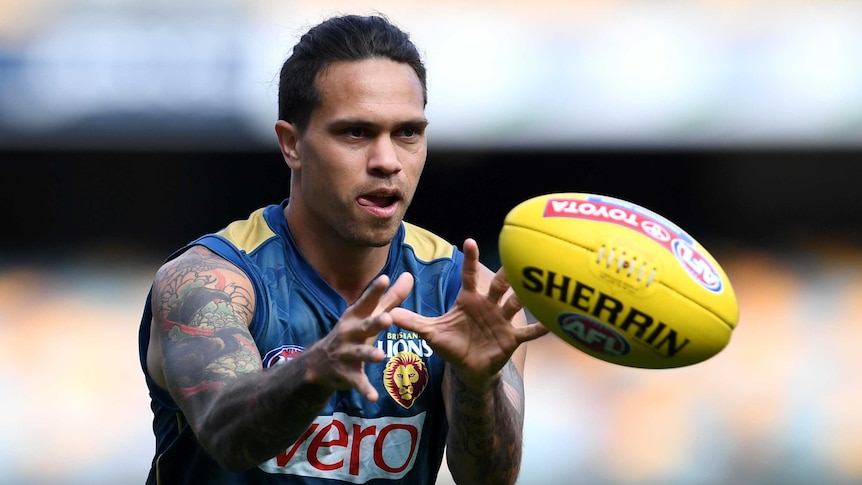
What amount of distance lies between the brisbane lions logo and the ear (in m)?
0.70

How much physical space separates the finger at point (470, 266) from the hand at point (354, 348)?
33 cm

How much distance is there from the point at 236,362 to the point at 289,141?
103cm

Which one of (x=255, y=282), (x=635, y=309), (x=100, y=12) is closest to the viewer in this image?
(x=635, y=309)

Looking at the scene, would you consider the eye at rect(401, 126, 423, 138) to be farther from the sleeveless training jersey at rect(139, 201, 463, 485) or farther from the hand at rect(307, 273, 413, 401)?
the hand at rect(307, 273, 413, 401)

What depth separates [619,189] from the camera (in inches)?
277

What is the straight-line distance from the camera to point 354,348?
293 cm

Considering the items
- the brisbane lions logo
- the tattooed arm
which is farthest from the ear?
the brisbane lions logo

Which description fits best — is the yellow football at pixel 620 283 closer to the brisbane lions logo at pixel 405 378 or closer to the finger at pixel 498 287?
the finger at pixel 498 287

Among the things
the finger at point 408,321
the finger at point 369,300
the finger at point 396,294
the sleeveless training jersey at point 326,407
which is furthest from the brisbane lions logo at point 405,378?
the finger at point 369,300

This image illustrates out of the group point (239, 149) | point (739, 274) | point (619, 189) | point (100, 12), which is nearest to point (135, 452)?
point (239, 149)

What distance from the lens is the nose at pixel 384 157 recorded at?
3.77 m

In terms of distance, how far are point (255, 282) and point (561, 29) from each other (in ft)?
11.3

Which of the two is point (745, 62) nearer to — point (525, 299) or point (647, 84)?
point (647, 84)

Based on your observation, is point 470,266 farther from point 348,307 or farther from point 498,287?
Result: point 348,307
